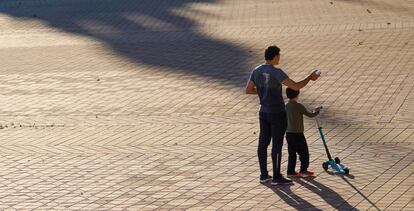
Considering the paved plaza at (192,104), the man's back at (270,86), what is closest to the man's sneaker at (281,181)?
the paved plaza at (192,104)

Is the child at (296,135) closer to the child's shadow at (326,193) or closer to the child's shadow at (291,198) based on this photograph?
the child's shadow at (326,193)

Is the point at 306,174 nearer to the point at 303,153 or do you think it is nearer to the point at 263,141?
the point at 303,153

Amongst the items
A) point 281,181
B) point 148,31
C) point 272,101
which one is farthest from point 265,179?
point 148,31

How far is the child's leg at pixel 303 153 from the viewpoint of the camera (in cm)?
1105

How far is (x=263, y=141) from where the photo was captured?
10.9 meters

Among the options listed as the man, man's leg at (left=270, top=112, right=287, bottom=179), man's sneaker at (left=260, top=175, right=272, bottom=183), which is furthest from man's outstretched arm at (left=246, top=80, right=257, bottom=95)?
man's sneaker at (left=260, top=175, right=272, bottom=183)

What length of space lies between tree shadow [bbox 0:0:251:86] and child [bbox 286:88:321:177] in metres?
5.32

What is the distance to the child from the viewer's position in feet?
36.3

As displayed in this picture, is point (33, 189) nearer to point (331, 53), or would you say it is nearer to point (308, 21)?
point (331, 53)

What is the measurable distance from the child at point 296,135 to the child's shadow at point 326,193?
142mm

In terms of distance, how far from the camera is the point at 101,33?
876 inches

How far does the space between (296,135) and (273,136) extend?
43 centimetres

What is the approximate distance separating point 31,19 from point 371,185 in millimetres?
15857

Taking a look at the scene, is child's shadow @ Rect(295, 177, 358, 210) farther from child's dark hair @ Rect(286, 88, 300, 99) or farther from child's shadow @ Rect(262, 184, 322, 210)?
child's dark hair @ Rect(286, 88, 300, 99)
